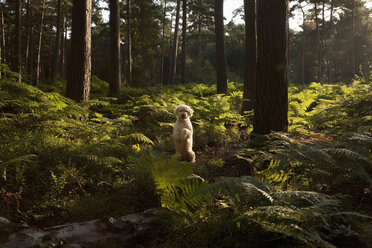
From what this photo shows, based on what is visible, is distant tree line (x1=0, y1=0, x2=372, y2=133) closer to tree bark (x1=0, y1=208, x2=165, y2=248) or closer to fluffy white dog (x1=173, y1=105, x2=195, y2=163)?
fluffy white dog (x1=173, y1=105, x2=195, y2=163)

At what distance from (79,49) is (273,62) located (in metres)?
5.29

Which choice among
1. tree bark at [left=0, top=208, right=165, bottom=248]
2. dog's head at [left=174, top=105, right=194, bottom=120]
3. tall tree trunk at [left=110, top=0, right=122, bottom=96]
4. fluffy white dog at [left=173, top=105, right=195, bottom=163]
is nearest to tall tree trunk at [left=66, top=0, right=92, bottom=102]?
dog's head at [left=174, top=105, right=194, bottom=120]

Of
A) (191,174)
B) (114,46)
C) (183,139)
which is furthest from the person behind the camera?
(114,46)

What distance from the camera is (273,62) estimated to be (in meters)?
5.02

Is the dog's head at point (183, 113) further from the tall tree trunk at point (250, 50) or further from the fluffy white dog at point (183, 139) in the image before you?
the tall tree trunk at point (250, 50)

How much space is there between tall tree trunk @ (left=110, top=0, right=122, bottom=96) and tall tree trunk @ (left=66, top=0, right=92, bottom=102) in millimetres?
3921

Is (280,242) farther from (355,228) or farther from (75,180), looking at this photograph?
(75,180)

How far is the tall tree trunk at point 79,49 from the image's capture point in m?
7.11

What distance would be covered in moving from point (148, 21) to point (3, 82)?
72.9ft

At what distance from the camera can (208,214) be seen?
3.11 metres

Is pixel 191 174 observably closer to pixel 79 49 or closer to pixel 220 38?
pixel 79 49

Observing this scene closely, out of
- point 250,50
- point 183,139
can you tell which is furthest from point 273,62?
point 250,50

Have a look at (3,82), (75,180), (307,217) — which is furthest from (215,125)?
(3,82)

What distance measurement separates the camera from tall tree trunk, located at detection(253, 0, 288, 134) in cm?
500
